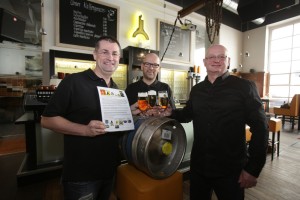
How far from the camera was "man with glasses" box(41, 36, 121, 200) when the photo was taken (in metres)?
1.25

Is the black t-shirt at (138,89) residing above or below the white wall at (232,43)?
below

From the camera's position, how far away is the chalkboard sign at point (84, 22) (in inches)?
167

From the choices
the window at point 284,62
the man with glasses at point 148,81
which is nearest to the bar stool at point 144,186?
the man with glasses at point 148,81

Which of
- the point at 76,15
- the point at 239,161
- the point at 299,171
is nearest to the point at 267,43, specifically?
the point at 299,171

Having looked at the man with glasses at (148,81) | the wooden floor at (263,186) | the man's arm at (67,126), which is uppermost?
the man with glasses at (148,81)

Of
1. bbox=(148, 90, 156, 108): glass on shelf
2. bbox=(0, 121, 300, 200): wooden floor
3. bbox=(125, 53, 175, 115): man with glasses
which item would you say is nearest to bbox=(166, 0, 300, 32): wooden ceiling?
bbox=(0, 121, 300, 200): wooden floor

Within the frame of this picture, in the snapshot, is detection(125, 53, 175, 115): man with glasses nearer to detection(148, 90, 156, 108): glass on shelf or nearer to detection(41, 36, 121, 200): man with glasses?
detection(148, 90, 156, 108): glass on shelf

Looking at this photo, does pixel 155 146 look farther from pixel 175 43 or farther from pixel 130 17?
pixel 175 43

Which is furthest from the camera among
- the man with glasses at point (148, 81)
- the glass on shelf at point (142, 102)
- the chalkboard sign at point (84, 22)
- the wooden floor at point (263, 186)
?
the chalkboard sign at point (84, 22)

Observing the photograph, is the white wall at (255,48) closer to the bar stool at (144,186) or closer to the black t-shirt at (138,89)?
the black t-shirt at (138,89)

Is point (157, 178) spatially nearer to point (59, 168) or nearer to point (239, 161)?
point (239, 161)

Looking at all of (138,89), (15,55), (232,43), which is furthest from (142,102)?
(232,43)

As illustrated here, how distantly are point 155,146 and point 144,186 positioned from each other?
11.5 inches

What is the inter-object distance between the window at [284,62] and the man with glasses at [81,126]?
982 centimetres
